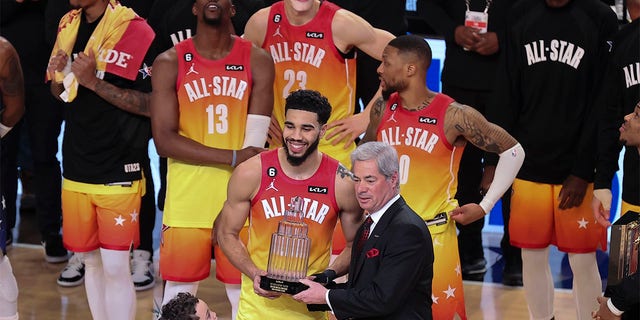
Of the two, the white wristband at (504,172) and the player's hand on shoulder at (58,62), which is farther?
the player's hand on shoulder at (58,62)

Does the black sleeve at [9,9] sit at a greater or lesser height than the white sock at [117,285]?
greater

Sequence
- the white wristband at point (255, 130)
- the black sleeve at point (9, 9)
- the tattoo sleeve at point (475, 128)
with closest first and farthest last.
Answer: the tattoo sleeve at point (475, 128) < the white wristband at point (255, 130) < the black sleeve at point (9, 9)

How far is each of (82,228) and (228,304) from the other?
4.71 ft

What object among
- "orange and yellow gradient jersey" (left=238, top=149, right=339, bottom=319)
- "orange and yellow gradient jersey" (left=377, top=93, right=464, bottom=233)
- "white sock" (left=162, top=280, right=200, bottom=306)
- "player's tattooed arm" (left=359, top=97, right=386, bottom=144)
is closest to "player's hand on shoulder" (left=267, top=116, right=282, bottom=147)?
"player's tattooed arm" (left=359, top=97, right=386, bottom=144)

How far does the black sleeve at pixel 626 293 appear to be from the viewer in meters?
5.54

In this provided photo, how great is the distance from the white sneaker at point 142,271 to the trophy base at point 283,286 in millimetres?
3195

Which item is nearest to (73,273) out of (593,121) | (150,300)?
(150,300)

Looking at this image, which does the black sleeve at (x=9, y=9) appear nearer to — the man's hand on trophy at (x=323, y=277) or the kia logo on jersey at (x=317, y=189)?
the kia logo on jersey at (x=317, y=189)

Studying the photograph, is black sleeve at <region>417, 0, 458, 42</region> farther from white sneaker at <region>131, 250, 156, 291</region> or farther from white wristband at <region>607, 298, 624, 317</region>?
white wristband at <region>607, 298, 624, 317</region>

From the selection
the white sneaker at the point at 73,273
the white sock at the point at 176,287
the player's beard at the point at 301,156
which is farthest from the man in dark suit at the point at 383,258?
the white sneaker at the point at 73,273

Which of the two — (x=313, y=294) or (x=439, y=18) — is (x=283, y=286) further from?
(x=439, y=18)

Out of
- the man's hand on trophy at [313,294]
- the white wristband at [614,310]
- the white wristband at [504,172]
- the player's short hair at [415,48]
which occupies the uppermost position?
the player's short hair at [415,48]

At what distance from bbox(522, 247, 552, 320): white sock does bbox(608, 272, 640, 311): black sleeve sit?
1.82m

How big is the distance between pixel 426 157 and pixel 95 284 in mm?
2297
